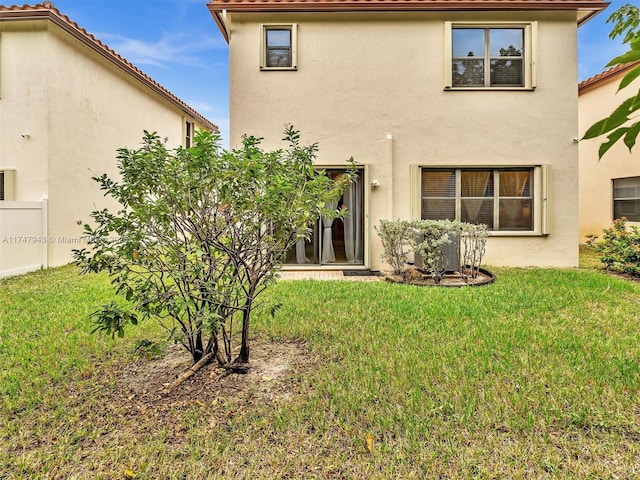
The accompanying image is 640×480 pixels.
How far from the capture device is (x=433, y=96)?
31.3 feet

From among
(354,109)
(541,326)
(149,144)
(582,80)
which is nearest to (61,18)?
(354,109)

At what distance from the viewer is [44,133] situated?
9664 millimetres

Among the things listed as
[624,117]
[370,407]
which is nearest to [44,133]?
[370,407]

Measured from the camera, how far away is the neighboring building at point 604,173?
12094 mm

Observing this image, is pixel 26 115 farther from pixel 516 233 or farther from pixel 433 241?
pixel 516 233

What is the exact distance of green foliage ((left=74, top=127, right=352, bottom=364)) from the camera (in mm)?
3219

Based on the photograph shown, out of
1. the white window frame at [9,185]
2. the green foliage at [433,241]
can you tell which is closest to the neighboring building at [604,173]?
the green foliage at [433,241]

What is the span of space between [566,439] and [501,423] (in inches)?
16.5

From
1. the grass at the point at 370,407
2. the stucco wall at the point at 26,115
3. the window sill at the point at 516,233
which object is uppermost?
the stucco wall at the point at 26,115

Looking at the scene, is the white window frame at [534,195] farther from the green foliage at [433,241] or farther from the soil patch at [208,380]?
the soil patch at [208,380]

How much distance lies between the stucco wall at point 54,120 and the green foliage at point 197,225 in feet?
27.1

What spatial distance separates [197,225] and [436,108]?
8021mm

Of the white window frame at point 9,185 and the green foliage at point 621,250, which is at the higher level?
the white window frame at point 9,185

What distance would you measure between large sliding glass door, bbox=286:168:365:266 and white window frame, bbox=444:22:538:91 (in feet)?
10.7
